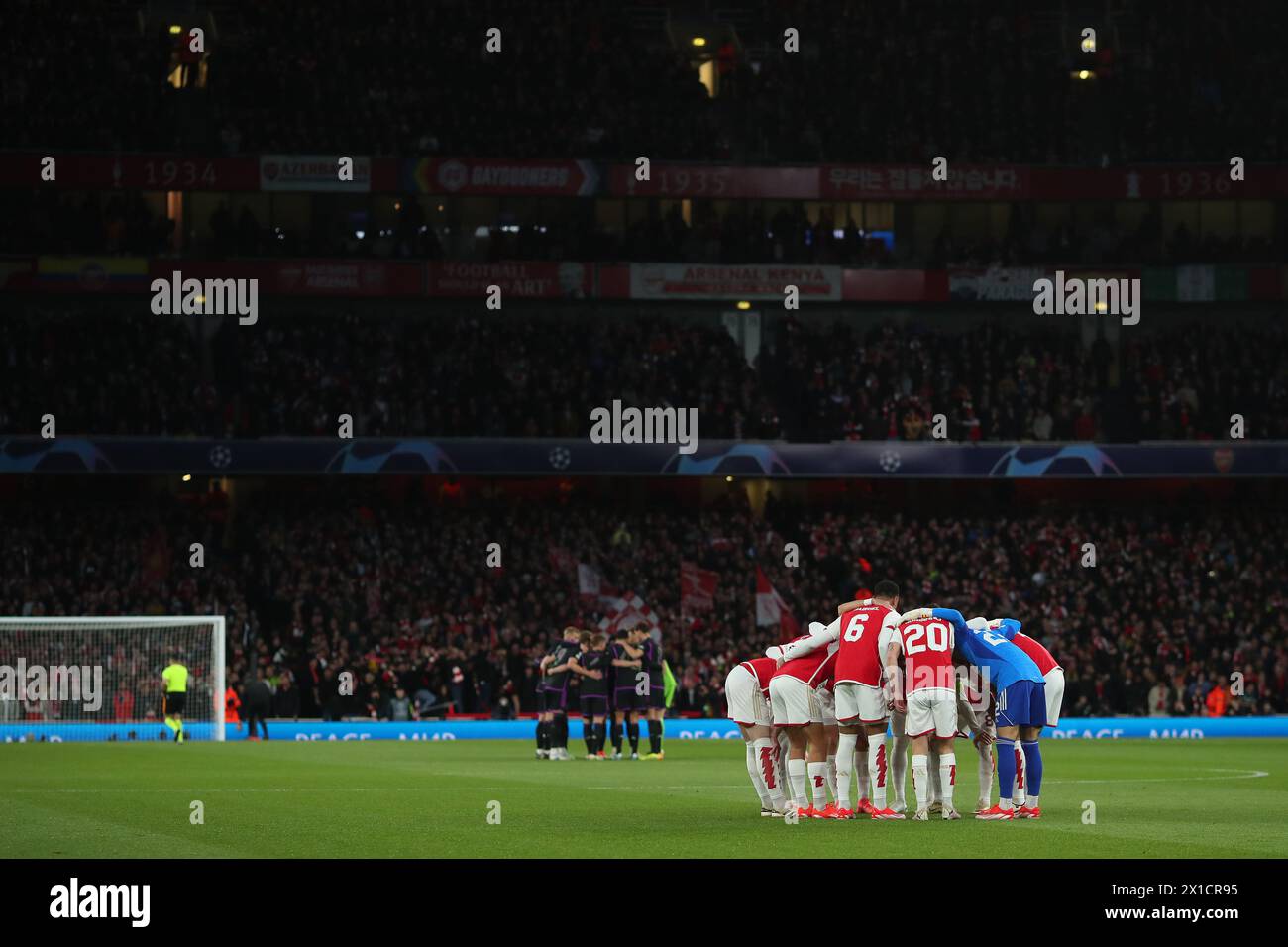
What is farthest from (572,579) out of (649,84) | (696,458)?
(649,84)

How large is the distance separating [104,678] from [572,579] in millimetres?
13113

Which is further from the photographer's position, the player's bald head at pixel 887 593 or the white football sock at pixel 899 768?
the white football sock at pixel 899 768

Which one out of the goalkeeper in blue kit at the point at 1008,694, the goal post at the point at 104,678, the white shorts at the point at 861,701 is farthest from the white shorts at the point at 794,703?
the goal post at the point at 104,678

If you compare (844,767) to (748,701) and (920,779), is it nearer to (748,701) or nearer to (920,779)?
(920,779)

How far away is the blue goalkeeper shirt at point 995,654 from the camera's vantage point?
20312mm

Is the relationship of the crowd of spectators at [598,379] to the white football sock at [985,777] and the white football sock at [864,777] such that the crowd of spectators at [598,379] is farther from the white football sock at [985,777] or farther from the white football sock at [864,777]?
the white football sock at [985,777]

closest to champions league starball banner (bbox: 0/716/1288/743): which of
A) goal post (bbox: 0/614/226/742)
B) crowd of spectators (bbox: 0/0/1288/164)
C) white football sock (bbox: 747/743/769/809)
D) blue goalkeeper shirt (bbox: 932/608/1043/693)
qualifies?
goal post (bbox: 0/614/226/742)

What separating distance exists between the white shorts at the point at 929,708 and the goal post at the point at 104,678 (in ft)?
83.6

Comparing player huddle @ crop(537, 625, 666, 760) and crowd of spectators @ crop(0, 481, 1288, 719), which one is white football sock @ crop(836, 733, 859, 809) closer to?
player huddle @ crop(537, 625, 666, 760)

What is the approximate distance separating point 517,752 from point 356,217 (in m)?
26.5

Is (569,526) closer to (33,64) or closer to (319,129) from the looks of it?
(319,129)

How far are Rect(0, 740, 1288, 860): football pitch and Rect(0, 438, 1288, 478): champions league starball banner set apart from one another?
17704 mm

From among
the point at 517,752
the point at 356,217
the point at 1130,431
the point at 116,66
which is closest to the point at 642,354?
the point at 356,217

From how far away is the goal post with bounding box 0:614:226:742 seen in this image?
4338cm
